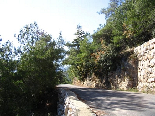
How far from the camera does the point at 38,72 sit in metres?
11.1

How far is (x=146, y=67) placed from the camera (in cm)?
952

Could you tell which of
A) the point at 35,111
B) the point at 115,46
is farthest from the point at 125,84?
the point at 35,111

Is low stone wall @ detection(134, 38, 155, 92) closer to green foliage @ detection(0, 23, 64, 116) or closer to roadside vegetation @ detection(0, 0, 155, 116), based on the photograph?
roadside vegetation @ detection(0, 0, 155, 116)

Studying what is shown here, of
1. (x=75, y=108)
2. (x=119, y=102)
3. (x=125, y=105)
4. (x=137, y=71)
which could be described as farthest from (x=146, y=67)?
(x=75, y=108)

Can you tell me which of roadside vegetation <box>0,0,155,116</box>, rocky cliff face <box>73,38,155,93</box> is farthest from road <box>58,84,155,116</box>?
roadside vegetation <box>0,0,155,116</box>

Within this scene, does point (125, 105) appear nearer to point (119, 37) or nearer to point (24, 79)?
point (24, 79)

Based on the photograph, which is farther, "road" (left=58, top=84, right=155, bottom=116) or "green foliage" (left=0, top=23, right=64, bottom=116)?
"green foliage" (left=0, top=23, right=64, bottom=116)

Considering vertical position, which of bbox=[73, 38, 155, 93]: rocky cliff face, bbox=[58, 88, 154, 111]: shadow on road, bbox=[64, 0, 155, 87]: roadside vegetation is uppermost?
bbox=[64, 0, 155, 87]: roadside vegetation

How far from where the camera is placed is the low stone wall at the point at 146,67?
29.0 ft

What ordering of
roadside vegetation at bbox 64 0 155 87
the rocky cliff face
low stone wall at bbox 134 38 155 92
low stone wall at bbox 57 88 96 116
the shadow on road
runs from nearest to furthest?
1. low stone wall at bbox 57 88 96 116
2. the shadow on road
3. low stone wall at bbox 134 38 155 92
4. the rocky cliff face
5. roadside vegetation at bbox 64 0 155 87

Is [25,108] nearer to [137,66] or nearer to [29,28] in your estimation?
[137,66]

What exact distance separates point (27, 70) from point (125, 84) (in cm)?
772

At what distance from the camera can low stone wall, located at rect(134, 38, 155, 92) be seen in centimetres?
883

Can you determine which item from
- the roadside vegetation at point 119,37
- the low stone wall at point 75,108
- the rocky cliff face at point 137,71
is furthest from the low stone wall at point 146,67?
the low stone wall at point 75,108
